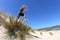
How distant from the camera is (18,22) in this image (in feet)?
20.9

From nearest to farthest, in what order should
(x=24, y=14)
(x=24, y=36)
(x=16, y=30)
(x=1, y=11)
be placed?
(x=24, y=36), (x=16, y=30), (x=24, y=14), (x=1, y=11)

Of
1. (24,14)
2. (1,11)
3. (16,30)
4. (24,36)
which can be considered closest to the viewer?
(24,36)

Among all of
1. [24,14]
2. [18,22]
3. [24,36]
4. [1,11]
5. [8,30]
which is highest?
[1,11]

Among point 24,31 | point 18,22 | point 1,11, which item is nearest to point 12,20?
point 18,22

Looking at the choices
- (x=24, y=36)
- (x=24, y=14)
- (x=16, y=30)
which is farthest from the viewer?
(x=24, y=14)

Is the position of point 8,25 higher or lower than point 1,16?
lower

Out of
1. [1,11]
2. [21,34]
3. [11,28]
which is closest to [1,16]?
[1,11]

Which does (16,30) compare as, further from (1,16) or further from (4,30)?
(1,16)

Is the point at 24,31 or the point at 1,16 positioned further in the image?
the point at 1,16

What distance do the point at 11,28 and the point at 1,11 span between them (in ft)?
6.75

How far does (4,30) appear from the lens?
616 cm

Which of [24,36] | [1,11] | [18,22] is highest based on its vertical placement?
[1,11]

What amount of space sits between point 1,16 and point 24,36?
2.66 meters

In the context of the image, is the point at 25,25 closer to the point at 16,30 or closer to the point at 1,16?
the point at 16,30
